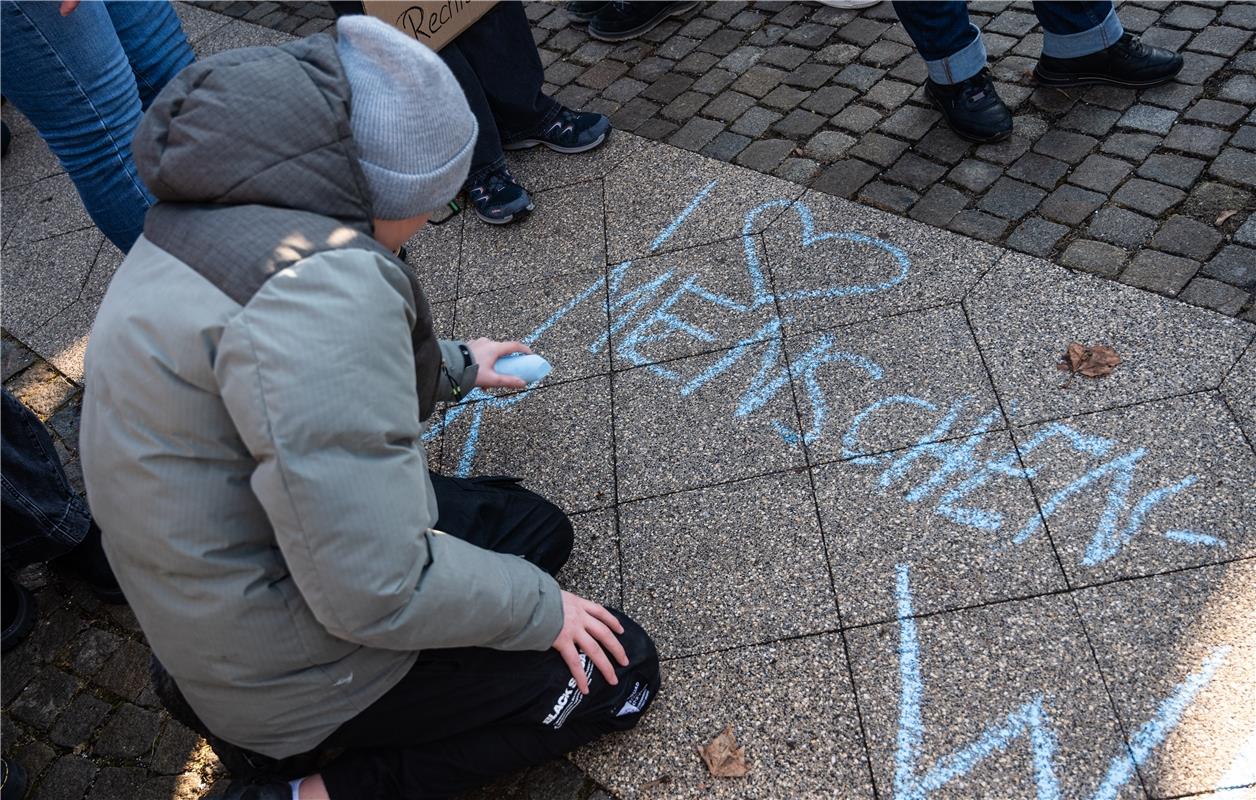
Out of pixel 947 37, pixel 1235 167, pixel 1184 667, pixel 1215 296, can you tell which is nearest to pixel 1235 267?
pixel 1215 296

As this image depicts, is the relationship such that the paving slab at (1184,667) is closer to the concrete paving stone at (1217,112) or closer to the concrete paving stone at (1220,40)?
the concrete paving stone at (1217,112)

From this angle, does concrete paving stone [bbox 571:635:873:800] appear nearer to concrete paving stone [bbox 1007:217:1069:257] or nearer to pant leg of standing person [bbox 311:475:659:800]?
pant leg of standing person [bbox 311:475:659:800]

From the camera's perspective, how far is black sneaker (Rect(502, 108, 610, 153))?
4.25m

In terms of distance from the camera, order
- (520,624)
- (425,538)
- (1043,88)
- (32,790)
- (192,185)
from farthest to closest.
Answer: (1043,88) → (32,790) → (520,624) → (425,538) → (192,185)

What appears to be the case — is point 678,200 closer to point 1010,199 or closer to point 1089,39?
point 1010,199

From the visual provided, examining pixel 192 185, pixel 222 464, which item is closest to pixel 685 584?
pixel 222 464

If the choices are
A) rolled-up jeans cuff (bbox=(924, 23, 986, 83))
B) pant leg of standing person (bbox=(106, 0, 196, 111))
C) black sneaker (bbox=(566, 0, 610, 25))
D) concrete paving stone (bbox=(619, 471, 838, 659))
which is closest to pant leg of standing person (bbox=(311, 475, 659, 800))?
concrete paving stone (bbox=(619, 471, 838, 659))

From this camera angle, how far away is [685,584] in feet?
8.63

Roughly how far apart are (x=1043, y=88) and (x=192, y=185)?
3290 millimetres

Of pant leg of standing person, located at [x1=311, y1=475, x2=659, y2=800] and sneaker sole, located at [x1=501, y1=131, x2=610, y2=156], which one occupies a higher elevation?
pant leg of standing person, located at [x1=311, y1=475, x2=659, y2=800]

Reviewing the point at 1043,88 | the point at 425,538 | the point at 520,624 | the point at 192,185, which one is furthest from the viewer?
the point at 1043,88

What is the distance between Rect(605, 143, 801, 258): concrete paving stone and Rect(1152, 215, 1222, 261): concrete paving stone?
118 centimetres

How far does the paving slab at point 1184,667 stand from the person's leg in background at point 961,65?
1954 mm

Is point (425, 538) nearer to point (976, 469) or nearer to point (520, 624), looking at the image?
point (520, 624)
